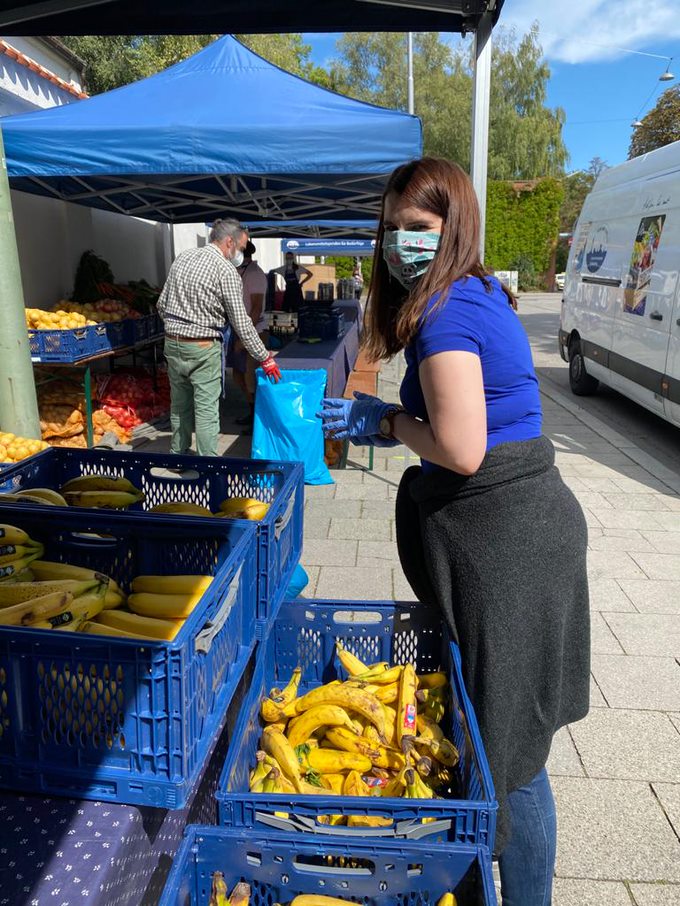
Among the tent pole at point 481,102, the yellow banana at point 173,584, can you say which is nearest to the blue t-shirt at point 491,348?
the yellow banana at point 173,584

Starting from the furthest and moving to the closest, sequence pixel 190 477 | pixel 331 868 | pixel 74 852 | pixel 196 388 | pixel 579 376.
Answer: pixel 579 376
pixel 196 388
pixel 190 477
pixel 331 868
pixel 74 852

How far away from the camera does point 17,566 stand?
6.30ft

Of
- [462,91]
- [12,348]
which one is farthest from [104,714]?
[462,91]

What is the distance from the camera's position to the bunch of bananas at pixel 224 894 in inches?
59.9

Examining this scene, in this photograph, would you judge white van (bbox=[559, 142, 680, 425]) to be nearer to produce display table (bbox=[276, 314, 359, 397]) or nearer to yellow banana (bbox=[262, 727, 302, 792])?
produce display table (bbox=[276, 314, 359, 397])

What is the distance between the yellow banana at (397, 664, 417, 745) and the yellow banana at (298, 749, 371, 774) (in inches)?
4.8

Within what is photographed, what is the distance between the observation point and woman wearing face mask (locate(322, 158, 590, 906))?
1696 mm

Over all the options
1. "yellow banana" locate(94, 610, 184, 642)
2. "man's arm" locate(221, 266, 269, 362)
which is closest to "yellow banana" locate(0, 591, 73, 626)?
"yellow banana" locate(94, 610, 184, 642)

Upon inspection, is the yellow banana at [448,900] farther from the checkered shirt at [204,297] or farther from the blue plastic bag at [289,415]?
the blue plastic bag at [289,415]

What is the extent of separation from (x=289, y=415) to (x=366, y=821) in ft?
14.8

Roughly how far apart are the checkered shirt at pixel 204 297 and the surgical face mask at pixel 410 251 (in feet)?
12.3

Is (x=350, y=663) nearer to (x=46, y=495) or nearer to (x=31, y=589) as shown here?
(x=31, y=589)

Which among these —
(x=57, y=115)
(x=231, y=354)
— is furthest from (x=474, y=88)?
(x=231, y=354)

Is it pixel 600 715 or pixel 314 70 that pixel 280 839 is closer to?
pixel 600 715
